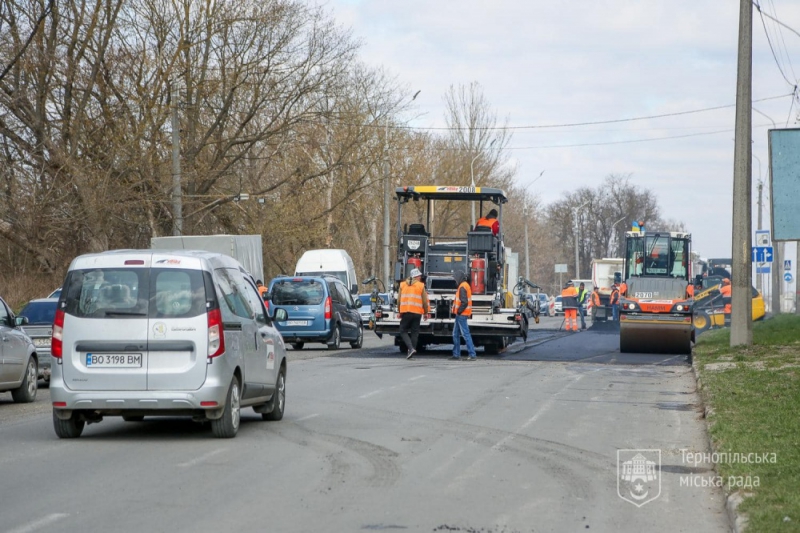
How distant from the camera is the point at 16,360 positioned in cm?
1516

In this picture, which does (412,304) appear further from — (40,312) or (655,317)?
(40,312)

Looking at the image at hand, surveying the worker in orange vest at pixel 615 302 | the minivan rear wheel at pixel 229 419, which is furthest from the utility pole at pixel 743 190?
the worker in orange vest at pixel 615 302

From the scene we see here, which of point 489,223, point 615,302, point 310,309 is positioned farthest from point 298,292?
point 615,302

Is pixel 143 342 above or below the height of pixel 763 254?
below

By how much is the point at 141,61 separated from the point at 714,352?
859 inches

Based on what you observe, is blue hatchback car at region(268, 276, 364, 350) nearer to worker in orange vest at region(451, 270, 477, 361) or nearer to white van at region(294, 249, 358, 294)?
worker in orange vest at region(451, 270, 477, 361)

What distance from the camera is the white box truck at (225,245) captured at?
98.5 ft

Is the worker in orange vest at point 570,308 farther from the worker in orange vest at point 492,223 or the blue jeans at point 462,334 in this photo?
the blue jeans at point 462,334

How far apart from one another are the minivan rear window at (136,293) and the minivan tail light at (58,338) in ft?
0.36

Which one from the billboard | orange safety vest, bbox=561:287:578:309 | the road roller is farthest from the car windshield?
orange safety vest, bbox=561:287:578:309

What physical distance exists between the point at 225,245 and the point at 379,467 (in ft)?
74.4

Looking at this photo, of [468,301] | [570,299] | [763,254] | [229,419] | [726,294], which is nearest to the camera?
[229,419]

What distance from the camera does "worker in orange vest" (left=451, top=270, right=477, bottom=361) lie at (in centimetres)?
2311

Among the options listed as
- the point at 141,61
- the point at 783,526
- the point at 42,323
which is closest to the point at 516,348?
the point at 42,323
